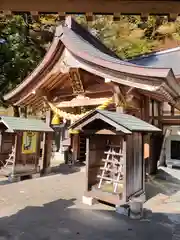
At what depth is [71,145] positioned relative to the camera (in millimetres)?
14508

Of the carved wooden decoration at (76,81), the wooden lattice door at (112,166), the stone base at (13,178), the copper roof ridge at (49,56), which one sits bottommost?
the stone base at (13,178)

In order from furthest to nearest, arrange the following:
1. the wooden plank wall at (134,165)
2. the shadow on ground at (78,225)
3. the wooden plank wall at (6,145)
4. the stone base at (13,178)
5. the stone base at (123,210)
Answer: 1. the wooden plank wall at (6,145)
2. the stone base at (13,178)
3. the wooden plank wall at (134,165)
4. the stone base at (123,210)
5. the shadow on ground at (78,225)

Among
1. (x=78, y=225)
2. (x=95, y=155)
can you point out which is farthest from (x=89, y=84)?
(x=78, y=225)

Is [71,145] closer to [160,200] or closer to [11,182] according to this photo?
[11,182]

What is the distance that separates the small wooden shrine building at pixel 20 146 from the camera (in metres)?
8.86

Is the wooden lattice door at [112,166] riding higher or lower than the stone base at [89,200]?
higher

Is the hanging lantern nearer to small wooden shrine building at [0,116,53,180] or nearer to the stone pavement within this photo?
small wooden shrine building at [0,116,53,180]

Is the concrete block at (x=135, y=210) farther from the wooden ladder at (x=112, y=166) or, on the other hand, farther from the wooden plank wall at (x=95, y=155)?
the wooden plank wall at (x=95, y=155)

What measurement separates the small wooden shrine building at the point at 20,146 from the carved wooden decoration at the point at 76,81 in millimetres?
2147

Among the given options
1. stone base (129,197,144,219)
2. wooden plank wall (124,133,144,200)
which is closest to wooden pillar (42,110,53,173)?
wooden plank wall (124,133,144,200)

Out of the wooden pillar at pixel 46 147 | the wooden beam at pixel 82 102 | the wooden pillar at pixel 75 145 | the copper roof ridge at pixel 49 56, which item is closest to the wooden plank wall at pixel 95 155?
the wooden beam at pixel 82 102

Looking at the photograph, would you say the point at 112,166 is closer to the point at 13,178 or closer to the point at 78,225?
the point at 78,225

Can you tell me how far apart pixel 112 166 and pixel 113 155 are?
35 centimetres

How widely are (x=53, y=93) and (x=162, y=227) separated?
7.08 metres
